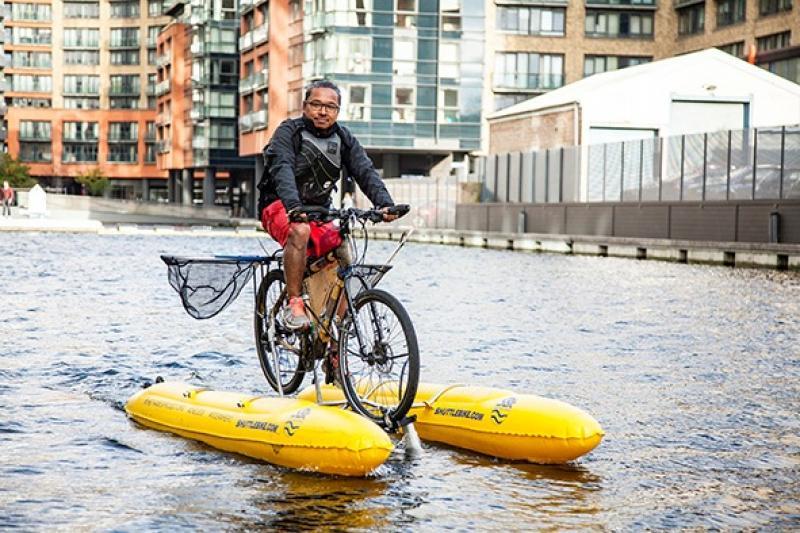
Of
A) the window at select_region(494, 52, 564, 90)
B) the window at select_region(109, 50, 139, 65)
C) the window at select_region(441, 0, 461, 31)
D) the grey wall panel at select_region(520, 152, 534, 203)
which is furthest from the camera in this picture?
the window at select_region(109, 50, 139, 65)

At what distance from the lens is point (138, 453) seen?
740 cm

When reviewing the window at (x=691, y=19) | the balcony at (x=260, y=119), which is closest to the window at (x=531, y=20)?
the window at (x=691, y=19)

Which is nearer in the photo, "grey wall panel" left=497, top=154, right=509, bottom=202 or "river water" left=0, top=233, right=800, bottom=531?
"river water" left=0, top=233, right=800, bottom=531

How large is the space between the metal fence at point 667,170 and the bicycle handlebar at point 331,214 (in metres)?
27.9

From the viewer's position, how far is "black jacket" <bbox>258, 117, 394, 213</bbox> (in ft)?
25.9

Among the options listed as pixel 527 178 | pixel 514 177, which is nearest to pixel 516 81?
pixel 514 177

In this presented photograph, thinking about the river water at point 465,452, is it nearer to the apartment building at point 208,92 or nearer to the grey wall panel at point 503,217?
the grey wall panel at point 503,217

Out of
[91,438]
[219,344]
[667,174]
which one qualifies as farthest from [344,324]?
[667,174]

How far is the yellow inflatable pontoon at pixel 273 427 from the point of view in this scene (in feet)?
22.1

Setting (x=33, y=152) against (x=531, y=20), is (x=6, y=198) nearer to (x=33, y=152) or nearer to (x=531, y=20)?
(x=531, y=20)

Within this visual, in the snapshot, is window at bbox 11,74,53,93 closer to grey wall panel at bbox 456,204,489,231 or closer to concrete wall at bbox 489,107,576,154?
concrete wall at bbox 489,107,576,154

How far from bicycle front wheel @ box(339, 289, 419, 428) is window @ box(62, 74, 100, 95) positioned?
15131cm

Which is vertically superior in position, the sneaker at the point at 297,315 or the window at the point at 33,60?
the window at the point at 33,60

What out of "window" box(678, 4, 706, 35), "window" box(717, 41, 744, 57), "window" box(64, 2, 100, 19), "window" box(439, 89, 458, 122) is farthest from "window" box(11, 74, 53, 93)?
"window" box(717, 41, 744, 57)
